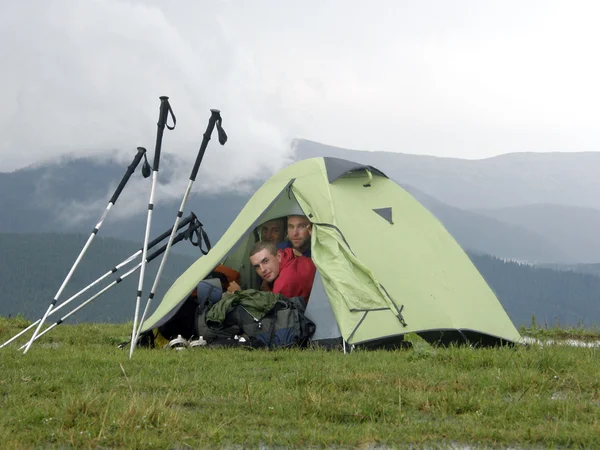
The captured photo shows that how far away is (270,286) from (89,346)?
2909 mm

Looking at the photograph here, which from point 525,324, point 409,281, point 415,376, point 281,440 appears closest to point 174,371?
point 415,376

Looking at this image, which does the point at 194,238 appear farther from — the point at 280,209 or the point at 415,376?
the point at 415,376

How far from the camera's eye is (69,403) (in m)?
5.30

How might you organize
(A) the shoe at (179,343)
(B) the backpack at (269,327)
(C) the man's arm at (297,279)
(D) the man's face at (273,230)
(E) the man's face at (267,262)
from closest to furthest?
1. (B) the backpack at (269,327)
2. (A) the shoe at (179,343)
3. (C) the man's arm at (297,279)
4. (E) the man's face at (267,262)
5. (D) the man's face at (273,230)

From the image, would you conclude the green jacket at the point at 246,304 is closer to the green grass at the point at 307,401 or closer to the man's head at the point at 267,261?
the man's head at the point at 267,261


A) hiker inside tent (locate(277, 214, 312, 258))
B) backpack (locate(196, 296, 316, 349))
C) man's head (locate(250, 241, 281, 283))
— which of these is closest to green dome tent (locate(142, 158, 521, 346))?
backpack (locate(196, 296, 316, 349))

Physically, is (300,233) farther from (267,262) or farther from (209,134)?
(209,134)

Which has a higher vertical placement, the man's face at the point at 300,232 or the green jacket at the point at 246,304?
the man's face at the point at 300,232

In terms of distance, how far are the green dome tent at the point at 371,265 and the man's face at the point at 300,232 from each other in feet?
1.15

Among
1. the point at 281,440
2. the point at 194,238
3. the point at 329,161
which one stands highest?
the point at 329,161

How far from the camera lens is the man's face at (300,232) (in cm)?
1166

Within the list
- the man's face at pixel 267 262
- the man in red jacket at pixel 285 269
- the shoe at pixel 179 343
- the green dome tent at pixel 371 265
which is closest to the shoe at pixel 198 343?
the shoe at pixel 179 343

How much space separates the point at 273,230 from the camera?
12.6 meters

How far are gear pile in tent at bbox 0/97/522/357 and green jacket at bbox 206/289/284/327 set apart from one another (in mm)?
47
